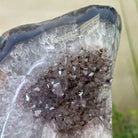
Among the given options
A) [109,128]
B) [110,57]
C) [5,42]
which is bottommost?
[109,128]

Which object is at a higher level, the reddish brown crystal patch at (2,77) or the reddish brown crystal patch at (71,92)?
the reddish brown crystal patch at (2,77)

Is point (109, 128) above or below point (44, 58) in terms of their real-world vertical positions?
below

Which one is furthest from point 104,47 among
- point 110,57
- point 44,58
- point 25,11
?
point 25,11

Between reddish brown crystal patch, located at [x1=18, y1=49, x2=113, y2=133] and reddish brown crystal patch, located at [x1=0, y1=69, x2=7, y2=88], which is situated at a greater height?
reddish brown crystal patch, located at [x1=0, y1=69, x2=7, y2=88]

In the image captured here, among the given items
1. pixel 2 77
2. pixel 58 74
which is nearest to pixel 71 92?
pixel 58 74

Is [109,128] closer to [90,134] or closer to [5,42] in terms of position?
[90,134]
